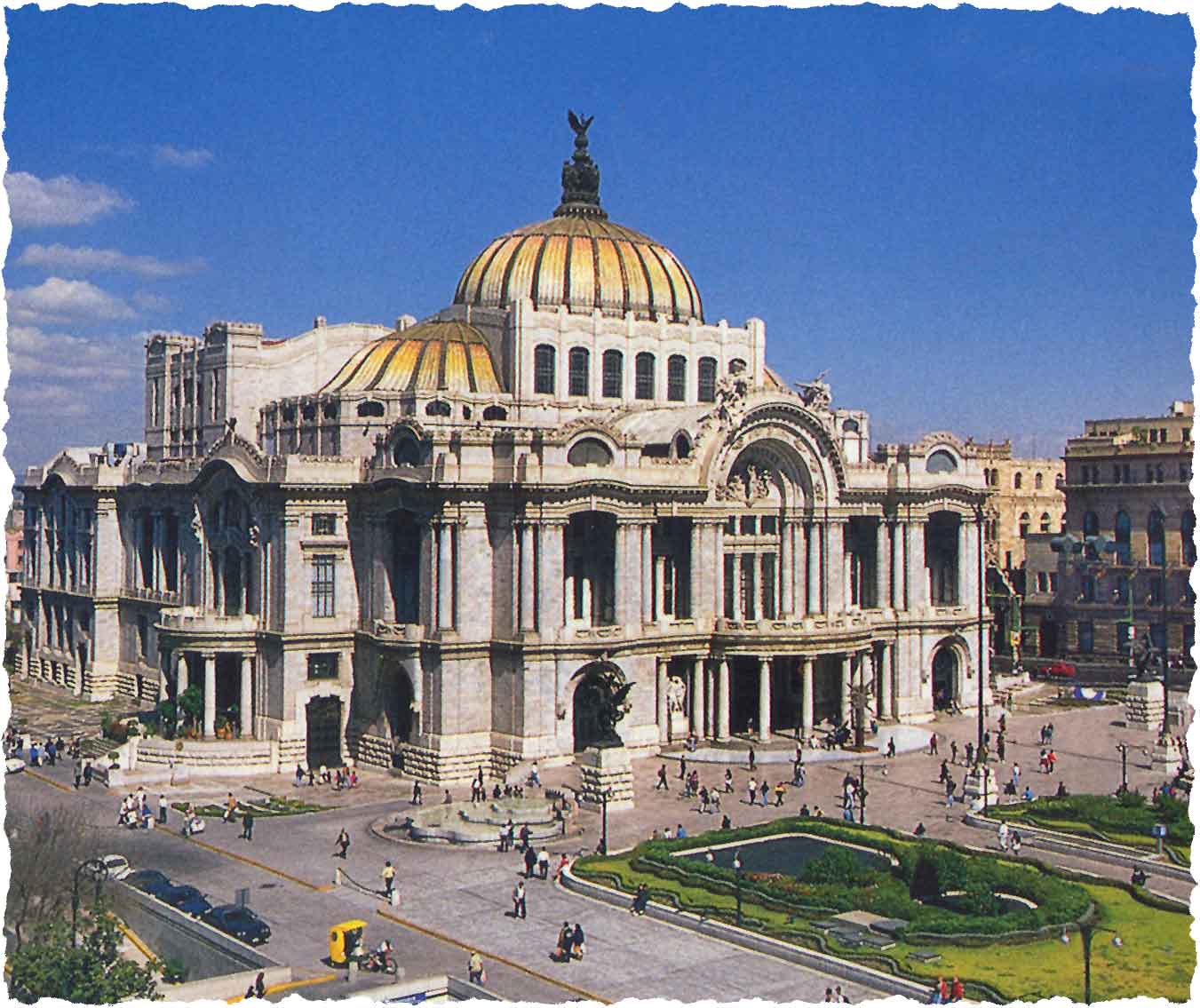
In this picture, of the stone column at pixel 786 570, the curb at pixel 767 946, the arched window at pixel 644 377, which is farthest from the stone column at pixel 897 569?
the curb at pixel 767 946

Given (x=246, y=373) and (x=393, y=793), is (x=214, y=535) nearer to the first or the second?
(x=246, y=373)

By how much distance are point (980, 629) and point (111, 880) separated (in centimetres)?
5979

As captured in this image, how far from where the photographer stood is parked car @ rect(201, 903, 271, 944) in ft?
169

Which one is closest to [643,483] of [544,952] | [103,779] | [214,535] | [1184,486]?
[214,535]

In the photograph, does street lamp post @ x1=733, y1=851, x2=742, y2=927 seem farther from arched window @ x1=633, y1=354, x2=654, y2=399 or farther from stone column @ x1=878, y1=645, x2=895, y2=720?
arched window @ x1=633, y1=354, x2=654, y2=399

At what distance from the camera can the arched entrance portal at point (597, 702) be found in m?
80.5

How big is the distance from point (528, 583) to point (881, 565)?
82.9 ft

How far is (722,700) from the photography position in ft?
292

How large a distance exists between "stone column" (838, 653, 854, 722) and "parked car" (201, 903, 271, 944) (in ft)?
146

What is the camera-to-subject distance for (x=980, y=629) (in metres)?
101

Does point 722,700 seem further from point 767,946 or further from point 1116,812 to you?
point 767,946

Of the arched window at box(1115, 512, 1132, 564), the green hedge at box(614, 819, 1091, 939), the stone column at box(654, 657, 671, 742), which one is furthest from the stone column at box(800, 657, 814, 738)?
the arched window at box(1115, 512, 1132, 564)

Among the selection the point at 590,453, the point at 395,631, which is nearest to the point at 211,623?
the point at 395,631

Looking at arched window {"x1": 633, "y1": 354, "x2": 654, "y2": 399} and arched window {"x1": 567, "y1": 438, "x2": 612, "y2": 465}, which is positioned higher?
arched window {"x1": 633, "y1": 354, "x2": 654, "y2": 399}
